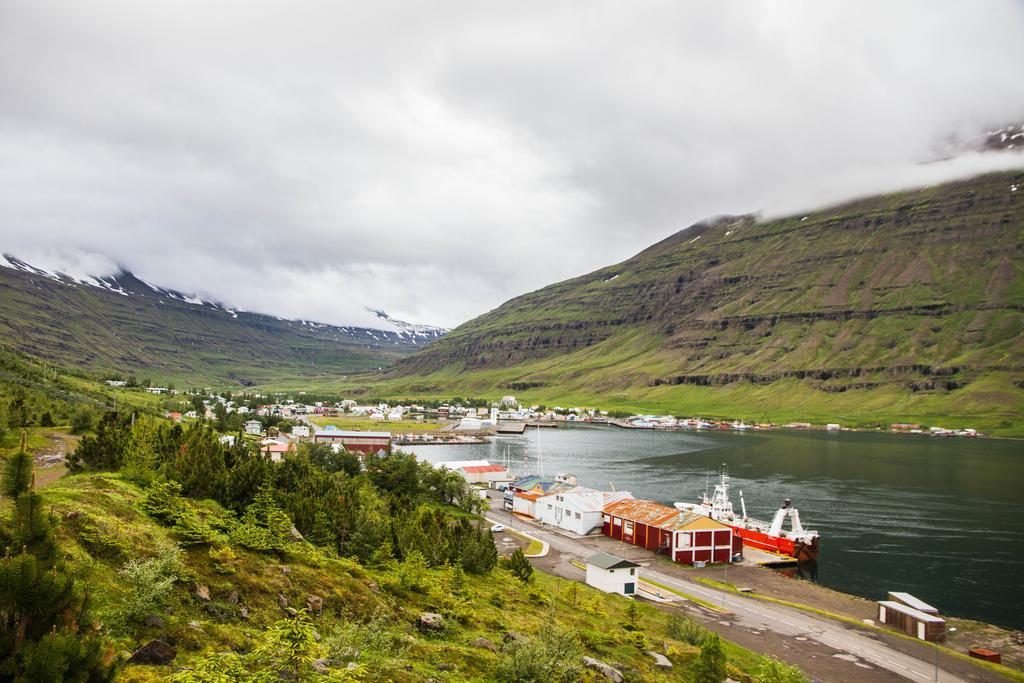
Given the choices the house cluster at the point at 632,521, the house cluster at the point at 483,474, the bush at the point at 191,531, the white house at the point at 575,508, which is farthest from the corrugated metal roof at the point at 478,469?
the bush at the point at 191,531

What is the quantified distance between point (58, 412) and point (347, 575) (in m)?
53.1

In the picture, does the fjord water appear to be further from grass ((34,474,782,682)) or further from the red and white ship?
grass ((34,474,782,682))

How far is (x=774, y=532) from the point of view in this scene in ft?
241

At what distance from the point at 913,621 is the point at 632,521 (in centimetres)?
3158

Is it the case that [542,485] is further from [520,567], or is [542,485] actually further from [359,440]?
[359,440]

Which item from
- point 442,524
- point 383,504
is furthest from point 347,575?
point 383,504

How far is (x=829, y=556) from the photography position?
70312 millimetres

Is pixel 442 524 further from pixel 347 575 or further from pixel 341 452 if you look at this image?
pixel 341 452

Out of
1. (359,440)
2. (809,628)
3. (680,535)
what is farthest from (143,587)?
(359,440)

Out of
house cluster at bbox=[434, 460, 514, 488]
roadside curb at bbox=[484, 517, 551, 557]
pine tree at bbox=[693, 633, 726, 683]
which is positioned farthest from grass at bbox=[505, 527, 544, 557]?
house cluster at bbox=[434, 460, 514, 488]

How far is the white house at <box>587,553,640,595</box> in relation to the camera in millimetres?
52656

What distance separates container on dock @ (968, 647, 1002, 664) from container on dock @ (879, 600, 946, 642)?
8.47ft

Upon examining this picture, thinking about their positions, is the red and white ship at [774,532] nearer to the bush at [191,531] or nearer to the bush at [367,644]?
the bush at [367,644]

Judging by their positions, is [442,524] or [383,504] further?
[383,504]
